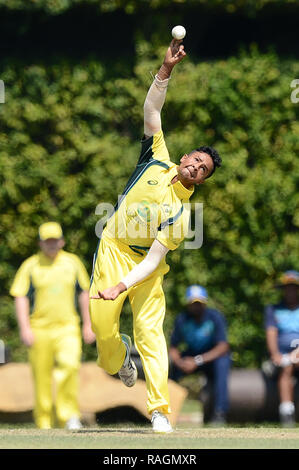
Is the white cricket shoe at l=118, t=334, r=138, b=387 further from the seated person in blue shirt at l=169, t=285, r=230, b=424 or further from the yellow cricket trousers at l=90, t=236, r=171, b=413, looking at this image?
the seated person in blue shirt at l=169, t=285, r=230, b=424

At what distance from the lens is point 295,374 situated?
11484 mm

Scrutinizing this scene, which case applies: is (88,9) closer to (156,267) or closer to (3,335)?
(3,335)

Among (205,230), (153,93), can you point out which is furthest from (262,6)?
(153,93)

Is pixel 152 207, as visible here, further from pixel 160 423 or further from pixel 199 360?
pixel 199 360

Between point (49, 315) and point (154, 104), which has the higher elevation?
point (154, 104)

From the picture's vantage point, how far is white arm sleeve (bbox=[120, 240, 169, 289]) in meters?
7.55

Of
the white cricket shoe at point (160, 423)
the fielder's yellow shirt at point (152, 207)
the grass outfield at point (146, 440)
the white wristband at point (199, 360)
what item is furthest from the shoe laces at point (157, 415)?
the white wristband at point (199, 360)

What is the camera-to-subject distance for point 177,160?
40.9 ft

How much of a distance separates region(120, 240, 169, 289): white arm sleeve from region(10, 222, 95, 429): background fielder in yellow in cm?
302

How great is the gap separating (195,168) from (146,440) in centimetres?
186

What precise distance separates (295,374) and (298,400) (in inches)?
11.4

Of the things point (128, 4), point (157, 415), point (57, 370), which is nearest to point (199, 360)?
point (57, 370)

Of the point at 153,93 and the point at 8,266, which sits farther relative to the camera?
the point at 8,266

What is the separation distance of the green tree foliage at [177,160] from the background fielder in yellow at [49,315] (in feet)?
6.51
